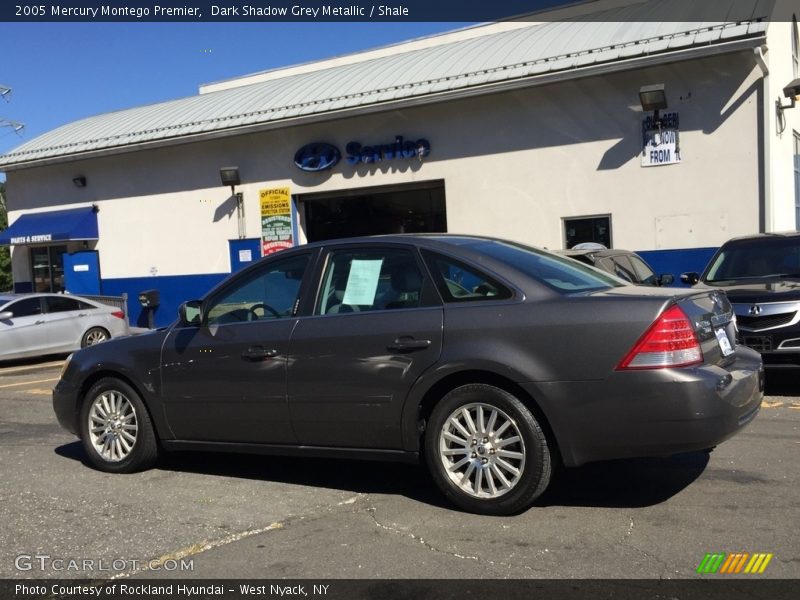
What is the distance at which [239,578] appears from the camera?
13.1ft

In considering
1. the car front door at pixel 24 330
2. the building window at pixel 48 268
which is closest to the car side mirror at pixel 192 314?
the car front door at pixel 24 330

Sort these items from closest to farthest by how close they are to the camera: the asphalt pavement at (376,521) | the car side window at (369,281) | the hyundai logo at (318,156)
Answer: the asphalt pavement at (376,521), the car side window at (369,281), the hyundai logo at (318,156)

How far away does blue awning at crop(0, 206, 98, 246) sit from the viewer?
2152cm

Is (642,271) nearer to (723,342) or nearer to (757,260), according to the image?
(757,260)

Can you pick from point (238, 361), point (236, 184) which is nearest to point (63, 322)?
point (236, 184)

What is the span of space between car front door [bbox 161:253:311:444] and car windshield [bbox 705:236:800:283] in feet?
19.9

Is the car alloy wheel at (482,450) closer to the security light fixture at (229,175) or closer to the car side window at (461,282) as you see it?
the car side window at (461,282)

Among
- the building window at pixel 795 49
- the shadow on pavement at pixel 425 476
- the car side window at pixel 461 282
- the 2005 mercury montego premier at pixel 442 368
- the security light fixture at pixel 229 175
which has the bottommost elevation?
the shadow on pavement at pixel 425 476

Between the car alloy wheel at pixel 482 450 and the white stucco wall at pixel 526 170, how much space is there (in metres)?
10.7

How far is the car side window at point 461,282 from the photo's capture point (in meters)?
4.88

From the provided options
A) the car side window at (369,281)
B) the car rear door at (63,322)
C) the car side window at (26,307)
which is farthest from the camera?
the car rear door at (63,322)

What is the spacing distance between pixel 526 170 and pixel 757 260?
21.5 ft

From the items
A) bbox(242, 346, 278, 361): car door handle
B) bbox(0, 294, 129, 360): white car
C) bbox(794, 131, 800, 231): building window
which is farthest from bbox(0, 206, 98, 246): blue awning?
bbox(242, 346, 278, 361): car door handle
